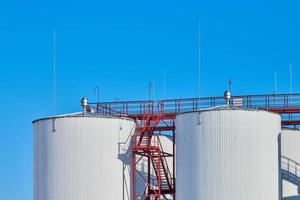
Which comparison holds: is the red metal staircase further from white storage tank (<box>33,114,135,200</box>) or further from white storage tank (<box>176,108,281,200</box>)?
white storage tank (<box>176,108,281,200</box>)

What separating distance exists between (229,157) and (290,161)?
30.0 ft

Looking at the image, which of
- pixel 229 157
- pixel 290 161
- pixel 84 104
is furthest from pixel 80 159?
pixel 290 161

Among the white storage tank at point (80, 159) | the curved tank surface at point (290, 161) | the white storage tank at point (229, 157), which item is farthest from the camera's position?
the curved tank surface at point (290, 161)

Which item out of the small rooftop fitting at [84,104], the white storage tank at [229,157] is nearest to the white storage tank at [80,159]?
the small rooftop fitting at [84,104]

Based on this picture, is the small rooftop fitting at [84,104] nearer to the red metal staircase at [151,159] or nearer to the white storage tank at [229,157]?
the red metal staircase at [151,159]

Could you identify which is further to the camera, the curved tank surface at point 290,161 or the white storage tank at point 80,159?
the curved tank surface at point 290,161

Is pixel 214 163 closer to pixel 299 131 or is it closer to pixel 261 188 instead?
pixel 261 188

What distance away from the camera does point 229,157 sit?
51.8m

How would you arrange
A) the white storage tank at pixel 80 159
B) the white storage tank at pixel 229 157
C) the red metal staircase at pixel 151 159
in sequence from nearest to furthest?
the white storage tank at pixel 229 157
the white storage tank at pixel 80 159
the red metal staircase at pixel 151 159

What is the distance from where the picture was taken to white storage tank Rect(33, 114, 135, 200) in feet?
181

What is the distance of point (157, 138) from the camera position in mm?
60438

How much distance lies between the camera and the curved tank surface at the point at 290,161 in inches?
2309

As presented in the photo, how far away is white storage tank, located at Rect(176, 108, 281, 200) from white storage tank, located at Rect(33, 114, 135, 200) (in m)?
5.05

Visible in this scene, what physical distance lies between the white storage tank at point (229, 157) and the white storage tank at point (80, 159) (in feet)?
16.6
